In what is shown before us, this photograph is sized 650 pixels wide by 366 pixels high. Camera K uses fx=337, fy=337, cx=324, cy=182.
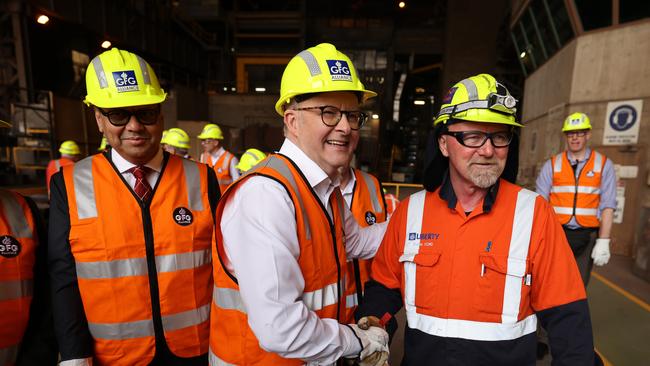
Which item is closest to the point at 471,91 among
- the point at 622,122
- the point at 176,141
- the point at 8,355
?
the point at 8,355

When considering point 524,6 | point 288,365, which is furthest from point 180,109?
point 288,365

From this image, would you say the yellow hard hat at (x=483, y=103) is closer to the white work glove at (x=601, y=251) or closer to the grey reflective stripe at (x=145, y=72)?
the grey reflective stripe at (x=145, y=72)

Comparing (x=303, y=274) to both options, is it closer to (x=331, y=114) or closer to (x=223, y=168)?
(x=331, y=114)

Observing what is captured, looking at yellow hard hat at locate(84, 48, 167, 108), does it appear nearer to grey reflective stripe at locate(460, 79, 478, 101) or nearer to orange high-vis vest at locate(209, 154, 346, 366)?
orange high-vis vest at locate(209, 154, 346, 366)

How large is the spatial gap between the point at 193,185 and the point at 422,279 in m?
1.43

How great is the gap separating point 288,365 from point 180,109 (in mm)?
17549

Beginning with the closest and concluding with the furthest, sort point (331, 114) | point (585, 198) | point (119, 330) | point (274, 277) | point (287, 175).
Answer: point (274, 277)
point (287, 175)
point (331, 114)
point (119, 330)
point (585, 198)

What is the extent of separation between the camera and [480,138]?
1700mm

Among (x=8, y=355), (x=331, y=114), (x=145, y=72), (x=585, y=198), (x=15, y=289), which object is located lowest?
(x=8, y=355)

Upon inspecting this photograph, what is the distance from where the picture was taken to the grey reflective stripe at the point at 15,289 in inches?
62.3

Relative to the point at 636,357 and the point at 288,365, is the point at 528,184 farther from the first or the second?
the point at 288,365

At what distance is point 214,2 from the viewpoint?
844 inches

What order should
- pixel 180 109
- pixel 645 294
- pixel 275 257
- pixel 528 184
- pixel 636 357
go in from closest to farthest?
pixel 275 257, pixel 636 357, pixel 645 294, pixel 528 184, pixel 180 109

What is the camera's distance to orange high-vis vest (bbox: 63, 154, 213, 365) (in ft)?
5.69
